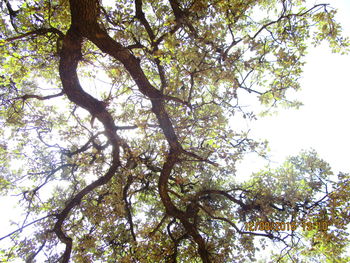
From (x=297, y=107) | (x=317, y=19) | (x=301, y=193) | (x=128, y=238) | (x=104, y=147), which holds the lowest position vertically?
(x=301, y=193)

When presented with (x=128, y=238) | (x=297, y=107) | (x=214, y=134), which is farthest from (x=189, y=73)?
(x=128, y=238)

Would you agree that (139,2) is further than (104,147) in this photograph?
No

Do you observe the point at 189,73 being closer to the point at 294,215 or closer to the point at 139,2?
the point at 139,2

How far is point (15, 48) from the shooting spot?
6.07 m

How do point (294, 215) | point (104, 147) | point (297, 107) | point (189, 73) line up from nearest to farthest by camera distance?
1. point (189, 73)
2. point (297, 107)
3. point (294, 215)
4. point (104, 147)

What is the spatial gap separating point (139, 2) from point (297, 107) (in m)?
5.55
